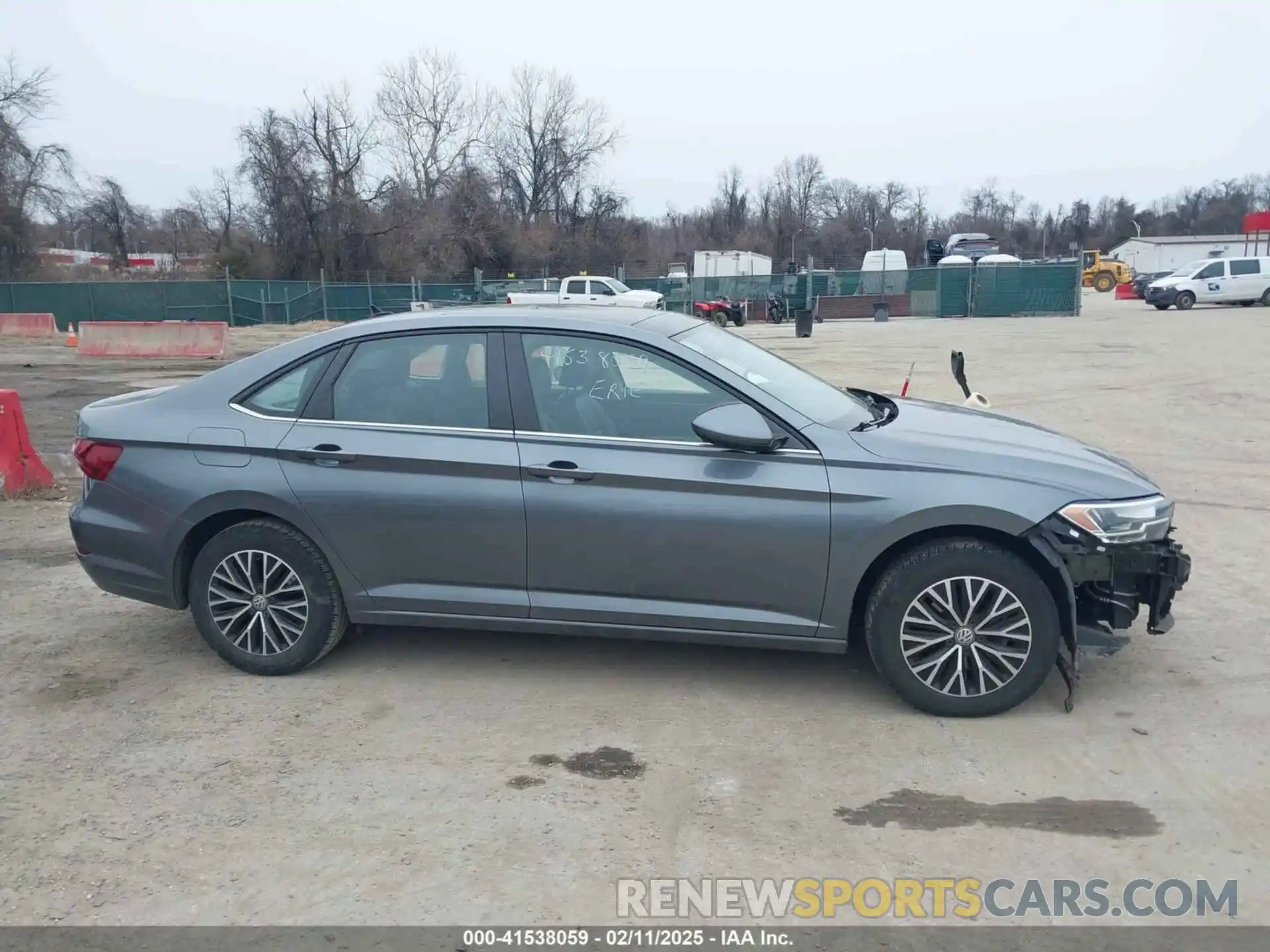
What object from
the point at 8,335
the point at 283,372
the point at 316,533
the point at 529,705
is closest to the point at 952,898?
the point at 529,705

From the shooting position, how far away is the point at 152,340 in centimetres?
2430

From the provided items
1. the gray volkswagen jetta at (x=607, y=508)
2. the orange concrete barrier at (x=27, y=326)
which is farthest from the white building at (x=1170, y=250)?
the gray volkswagen jetta at (x=607, y=508)

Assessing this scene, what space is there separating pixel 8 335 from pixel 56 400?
2025 cm

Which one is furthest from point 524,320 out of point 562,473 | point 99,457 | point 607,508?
point 99,457

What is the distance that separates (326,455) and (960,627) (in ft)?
9.34

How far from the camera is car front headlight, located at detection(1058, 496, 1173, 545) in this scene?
407 centimetres

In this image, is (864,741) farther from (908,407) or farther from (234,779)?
(234,779)

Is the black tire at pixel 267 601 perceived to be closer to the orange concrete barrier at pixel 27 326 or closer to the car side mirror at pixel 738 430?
the car side mirror at pixel 738 430

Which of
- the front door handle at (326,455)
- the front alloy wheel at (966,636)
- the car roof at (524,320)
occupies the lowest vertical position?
the front alloy wheel at (966,636)

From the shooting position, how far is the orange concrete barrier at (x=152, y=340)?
78.4 feet

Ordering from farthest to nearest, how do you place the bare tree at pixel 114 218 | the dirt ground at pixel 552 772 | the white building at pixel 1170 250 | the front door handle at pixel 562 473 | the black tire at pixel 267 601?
the white building at pixel 1170 250 → the bare tree at pixel 114 218 → the black tire at pixel 267 601 → the front door handle at pixel 562 473 → the dirt ground at pixel 552 772

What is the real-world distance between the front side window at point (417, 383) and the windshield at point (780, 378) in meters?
0.96

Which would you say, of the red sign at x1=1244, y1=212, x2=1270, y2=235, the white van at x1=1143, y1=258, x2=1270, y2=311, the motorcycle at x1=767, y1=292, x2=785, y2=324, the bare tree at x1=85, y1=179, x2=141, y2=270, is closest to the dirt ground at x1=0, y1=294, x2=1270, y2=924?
the white van at x1=1143, y1=258, x2=1270, y2=311
